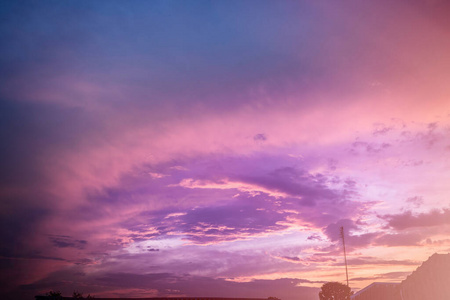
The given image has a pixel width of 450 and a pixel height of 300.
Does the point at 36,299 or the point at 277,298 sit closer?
the point at 36,299

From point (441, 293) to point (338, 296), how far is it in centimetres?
5387

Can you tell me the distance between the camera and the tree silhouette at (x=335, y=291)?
195 ft

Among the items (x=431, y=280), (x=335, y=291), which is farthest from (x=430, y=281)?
(x=335, y=291)

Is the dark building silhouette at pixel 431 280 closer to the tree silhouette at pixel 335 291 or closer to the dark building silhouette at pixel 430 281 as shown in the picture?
the dark building silhouette at pixel 430 281

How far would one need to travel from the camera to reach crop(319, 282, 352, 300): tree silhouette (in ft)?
195

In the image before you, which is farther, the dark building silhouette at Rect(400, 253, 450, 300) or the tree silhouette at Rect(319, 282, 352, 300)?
the tree silhouette at Rect(319, 282, 352, 300)

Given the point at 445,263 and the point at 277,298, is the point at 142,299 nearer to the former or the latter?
the point at 445,263

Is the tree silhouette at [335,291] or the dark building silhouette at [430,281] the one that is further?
the tree silhouette at [335,291]

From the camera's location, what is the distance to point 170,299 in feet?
68.0

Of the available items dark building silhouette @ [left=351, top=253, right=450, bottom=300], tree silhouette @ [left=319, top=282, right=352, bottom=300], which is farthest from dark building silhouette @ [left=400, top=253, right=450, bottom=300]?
tree silhouette @ [left=319, top=282, right=352, bottom=300]

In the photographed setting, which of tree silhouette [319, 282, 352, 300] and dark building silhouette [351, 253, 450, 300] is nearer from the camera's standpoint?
dark building silhouette [351, 253, 450, 300]

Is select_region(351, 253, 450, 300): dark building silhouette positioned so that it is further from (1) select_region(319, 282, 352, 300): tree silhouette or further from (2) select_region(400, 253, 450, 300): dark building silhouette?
(1) select_region(319, 282, 352, 300): tree silhouette

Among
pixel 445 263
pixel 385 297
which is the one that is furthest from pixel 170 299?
pixel 385 297

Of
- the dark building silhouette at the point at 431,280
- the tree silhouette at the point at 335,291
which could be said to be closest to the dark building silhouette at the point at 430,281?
the dark building silhouette at the point at 431,280
